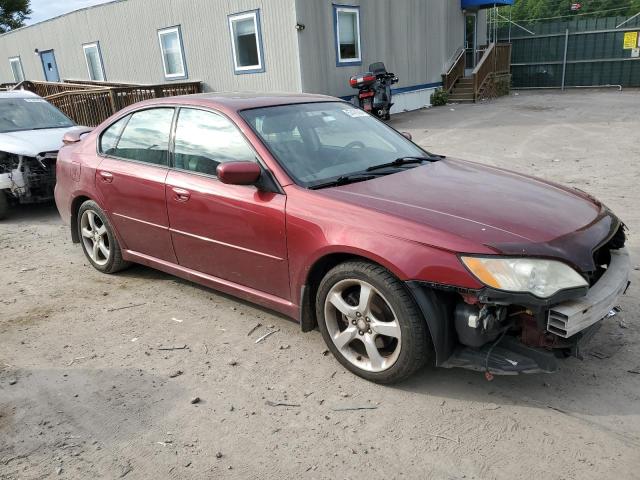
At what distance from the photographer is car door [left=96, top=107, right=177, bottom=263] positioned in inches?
162

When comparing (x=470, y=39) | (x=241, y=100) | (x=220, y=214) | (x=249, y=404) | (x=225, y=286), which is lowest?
(x=249, y=404)

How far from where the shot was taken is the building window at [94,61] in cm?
1875

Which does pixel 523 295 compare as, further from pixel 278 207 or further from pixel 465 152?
pixel 465 152

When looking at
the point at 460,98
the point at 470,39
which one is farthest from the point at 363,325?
the point at 470,39

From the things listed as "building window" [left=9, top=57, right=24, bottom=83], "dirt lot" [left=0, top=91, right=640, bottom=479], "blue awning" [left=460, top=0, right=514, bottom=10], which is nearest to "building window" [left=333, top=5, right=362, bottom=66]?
"blue awning" [left=460, top=0, right=514, bottom=10]

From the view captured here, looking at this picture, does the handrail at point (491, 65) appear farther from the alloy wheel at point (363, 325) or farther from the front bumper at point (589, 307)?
the alloy wheel at point (363, 325)

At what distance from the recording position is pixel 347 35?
47.5 ft

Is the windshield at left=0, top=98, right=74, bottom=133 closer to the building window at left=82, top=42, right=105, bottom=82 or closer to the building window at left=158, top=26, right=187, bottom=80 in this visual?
the building window at left=158, top=26, right=187, bottom=80

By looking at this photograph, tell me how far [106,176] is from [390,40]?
1330cm

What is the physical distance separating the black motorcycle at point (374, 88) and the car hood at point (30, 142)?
771 cm

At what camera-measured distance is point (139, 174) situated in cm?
420

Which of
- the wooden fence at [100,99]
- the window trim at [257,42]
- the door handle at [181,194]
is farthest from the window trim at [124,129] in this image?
the window trim at [257,42]

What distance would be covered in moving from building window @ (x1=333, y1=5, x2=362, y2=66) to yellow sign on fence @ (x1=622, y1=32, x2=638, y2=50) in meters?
12.7

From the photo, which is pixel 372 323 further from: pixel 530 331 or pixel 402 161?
pixel 402 161
